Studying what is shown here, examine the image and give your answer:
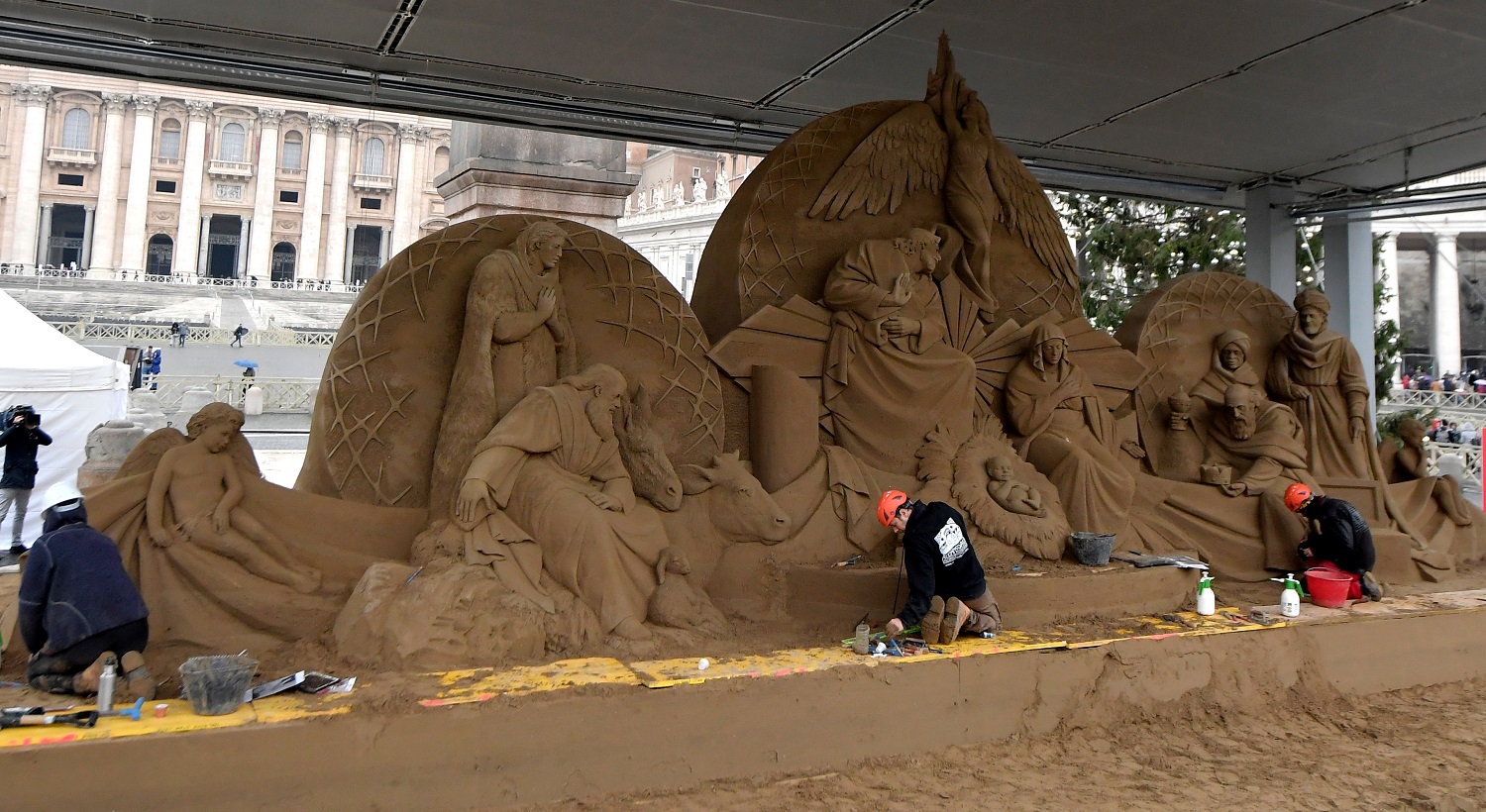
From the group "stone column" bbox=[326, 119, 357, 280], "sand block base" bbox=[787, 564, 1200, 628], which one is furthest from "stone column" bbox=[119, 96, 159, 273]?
"sand block base" bbox=[787, 564, 1200, 628]

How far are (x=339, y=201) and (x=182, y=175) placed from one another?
628 centimetres

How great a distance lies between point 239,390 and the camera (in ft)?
50.5

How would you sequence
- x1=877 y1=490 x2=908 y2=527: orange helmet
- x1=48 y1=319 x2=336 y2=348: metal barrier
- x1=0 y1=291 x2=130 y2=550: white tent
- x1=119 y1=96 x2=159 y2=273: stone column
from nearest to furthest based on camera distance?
x1=877 y1=490 x2=908 y2=527: orange helmet
x1=0 y1=291 x2=130 y2=550: white tent
x1=48 y1=319 x2=336 y2=348: metal barrier
x1=119 y1=96 x2=159 y2=273: stone column

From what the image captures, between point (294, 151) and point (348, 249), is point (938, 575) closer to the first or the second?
point (348, 249)

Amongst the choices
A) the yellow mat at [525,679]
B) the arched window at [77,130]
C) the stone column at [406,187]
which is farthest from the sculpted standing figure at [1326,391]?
the arched window at [77,130]

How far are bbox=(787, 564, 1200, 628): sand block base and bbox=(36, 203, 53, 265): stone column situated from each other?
42343 millimetres

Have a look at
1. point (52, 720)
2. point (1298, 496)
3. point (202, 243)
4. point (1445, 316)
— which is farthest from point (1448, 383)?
point (202, 243)

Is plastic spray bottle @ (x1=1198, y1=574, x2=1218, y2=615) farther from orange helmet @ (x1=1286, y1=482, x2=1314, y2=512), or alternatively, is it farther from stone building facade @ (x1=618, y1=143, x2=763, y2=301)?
stone building facade @ (x1=618, y1=143, x2=763, y2=301)

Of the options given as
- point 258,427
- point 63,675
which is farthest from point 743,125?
point 258,427

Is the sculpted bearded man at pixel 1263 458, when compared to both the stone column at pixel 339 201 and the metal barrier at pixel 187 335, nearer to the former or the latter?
the metal barrier at pixel 187 335

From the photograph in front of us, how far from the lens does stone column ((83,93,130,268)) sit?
37122 mm

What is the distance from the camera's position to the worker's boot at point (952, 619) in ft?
14.9

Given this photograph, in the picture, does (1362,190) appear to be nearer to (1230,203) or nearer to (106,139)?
(1230,203)

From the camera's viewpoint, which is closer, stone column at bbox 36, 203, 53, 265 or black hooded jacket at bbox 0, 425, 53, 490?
black hooded jacket at bbox 0, 425, 53, 490
